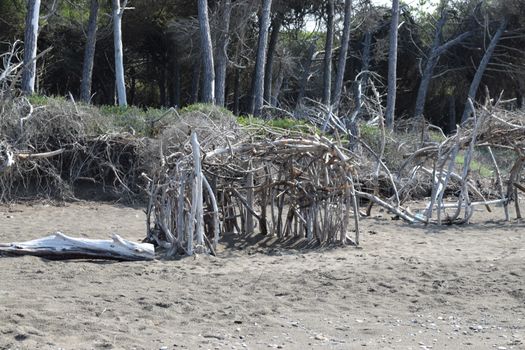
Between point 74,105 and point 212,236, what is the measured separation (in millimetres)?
6045

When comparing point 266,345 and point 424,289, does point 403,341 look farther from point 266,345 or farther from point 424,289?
point 424,289

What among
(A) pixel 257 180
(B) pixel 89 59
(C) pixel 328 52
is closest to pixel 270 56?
(C) pixel 328 52

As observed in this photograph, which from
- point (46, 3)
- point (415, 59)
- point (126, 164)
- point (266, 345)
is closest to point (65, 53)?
point (46, 3)

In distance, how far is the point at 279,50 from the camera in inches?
1148

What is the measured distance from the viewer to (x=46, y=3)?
85.8 ft

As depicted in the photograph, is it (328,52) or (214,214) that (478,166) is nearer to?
(328,52)

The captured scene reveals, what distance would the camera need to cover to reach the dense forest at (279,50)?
23766mm

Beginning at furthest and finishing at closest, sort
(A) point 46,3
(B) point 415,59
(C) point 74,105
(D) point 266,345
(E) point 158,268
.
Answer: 1. (B) point 415,59
2. (A) point 46,3
3. (C) point 74,105
4. (E) point 158,268
5. (D) point 266,345

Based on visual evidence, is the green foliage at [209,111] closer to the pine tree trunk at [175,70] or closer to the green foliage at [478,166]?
the green foliage at [478,166]

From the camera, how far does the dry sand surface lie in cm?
599

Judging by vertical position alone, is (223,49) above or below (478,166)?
above

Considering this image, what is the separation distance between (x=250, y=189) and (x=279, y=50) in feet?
63.5

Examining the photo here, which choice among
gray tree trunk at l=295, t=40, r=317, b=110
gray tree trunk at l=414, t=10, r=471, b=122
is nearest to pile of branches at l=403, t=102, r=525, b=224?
gray tree trunk at l=414, t=10, r=471, b=122

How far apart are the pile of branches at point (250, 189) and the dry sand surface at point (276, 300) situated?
39 centimetres
